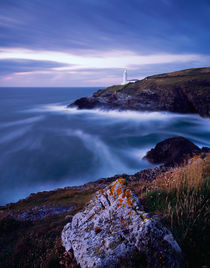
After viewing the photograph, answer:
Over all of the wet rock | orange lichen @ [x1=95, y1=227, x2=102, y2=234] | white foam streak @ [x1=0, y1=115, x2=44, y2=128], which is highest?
orange lichen @ [x1=95, y1=227, x2=102, y2=234]

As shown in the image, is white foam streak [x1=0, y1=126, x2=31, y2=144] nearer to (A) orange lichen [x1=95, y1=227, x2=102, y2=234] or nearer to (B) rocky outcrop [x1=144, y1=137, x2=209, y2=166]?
(B) rocky outcrop [x1=144, y1=137, x2=209, y2=166]

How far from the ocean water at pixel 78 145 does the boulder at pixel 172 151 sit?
1225 mm

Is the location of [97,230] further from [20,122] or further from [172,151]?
[20,122]

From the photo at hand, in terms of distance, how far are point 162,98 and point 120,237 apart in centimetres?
4466

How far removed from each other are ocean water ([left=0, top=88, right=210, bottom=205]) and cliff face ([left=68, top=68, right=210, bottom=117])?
250 centimetres

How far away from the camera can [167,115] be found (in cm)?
4056

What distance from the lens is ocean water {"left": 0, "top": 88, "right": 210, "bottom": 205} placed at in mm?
16047

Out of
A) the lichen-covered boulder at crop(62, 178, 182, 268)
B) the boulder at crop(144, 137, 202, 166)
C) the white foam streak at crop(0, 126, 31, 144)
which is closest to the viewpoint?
the lichen-covered boulder at crop(62, 178, 182, 268)

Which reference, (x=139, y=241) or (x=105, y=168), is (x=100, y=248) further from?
(x=105, y=168)

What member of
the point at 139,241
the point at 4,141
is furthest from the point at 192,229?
the point at 4,141

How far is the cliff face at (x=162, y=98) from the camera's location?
39.7 metres

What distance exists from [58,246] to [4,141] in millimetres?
25304

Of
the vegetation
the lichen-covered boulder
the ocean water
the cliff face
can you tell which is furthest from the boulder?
the cliff face

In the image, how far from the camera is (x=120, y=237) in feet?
10.2
